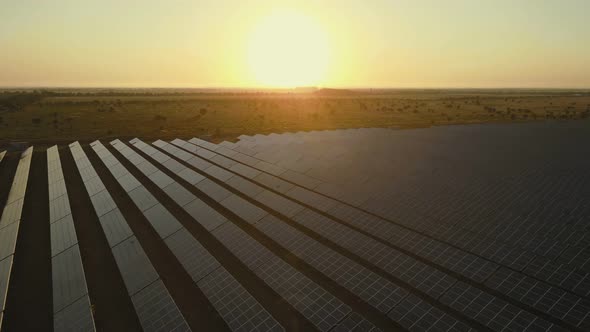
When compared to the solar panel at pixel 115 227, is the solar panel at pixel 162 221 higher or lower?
higher

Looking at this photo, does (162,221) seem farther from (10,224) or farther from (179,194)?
(10,224)

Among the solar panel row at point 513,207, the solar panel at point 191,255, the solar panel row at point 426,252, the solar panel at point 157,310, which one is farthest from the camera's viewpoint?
the solar panel at point 191,255

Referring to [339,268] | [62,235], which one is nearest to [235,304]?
[339,268]

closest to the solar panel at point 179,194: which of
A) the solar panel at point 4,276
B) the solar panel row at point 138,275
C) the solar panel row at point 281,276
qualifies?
the solar panel row at point 281,276

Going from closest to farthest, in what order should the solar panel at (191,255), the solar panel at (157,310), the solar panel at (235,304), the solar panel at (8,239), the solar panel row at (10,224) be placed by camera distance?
1. the solar panel at (235,304)
2. the solar panel at (157,310)
3. the solar panel row at (10,224)
4. the solar panel at (191,255)
5. the solar panel at (8,239)

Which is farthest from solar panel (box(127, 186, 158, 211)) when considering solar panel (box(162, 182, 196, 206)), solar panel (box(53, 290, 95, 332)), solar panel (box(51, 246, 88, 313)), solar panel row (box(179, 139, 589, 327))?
solar panel row (box(179, 139, 589, 327))

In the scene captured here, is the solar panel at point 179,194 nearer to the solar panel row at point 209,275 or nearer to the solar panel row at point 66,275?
the solar panel row at point 209,275

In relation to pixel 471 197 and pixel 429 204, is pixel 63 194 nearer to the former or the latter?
pixel 429 204
